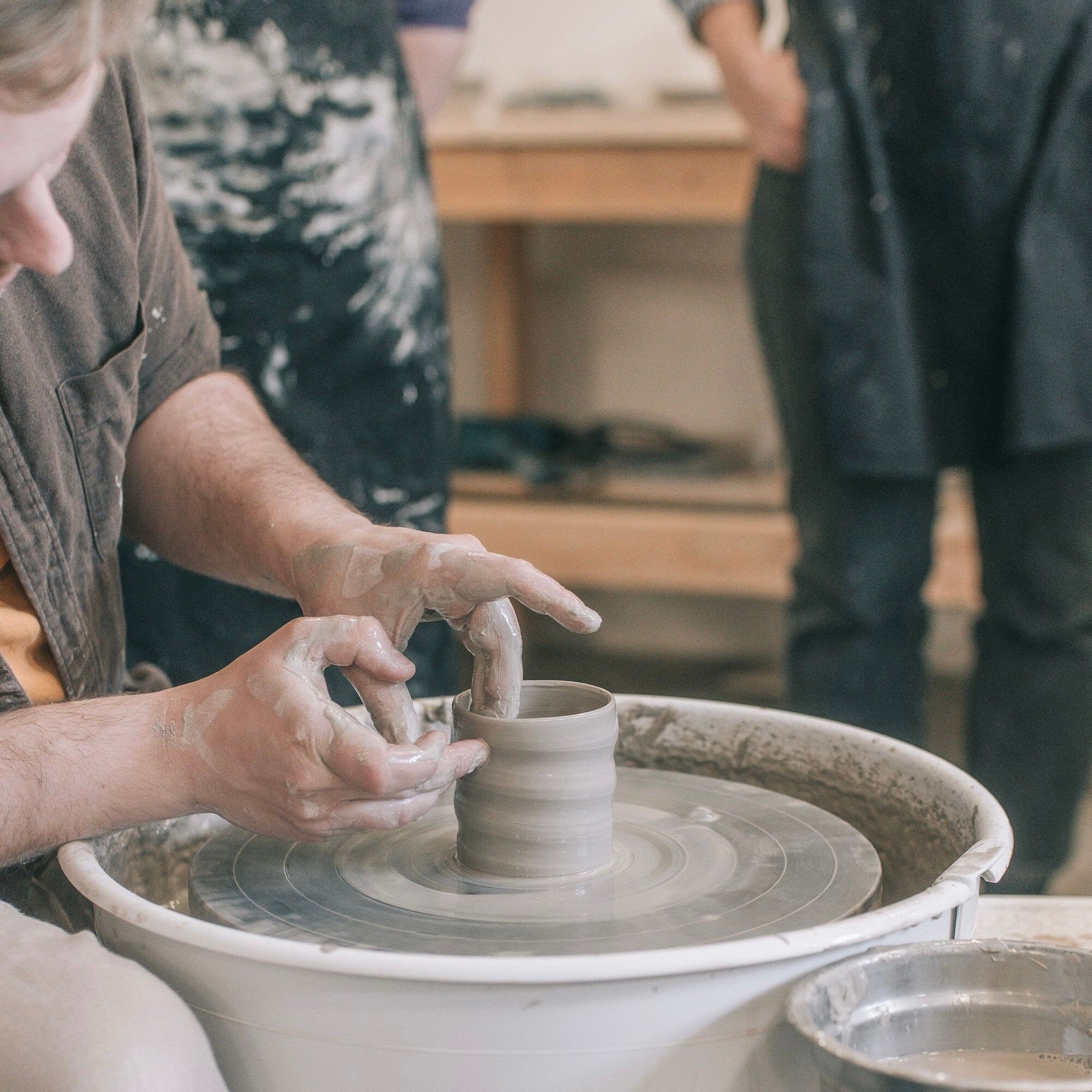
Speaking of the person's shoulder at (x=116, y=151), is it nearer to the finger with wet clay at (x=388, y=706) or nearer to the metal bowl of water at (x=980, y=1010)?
the finger with wet clay at (x=388, y=706)

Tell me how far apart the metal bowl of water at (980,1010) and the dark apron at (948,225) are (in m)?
1.02

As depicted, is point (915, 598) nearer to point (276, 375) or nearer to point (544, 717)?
point (276, 375)

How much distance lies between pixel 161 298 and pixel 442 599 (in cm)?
35

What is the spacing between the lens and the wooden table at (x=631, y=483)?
2611mm

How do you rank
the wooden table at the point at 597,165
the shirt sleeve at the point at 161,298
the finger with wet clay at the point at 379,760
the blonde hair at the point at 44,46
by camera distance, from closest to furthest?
the blonde hair at the point at 44,46 < the finger with wet clay at the point at 379,760 < the shirt sleeve at the point at 161,298 < the wooden table at the point at 597,165

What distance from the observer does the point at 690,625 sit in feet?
10.7

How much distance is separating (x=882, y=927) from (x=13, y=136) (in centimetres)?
51

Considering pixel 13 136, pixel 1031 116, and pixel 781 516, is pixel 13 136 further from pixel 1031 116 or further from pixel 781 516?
pixel 781 516

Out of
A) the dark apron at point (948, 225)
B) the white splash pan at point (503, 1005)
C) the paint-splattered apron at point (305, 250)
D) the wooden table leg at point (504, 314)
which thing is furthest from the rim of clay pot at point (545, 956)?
the wooden table leg at point (504, 314)

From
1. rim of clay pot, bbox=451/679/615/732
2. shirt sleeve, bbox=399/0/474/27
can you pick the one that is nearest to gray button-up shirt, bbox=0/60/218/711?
rim of clay pot, bbox=451/679/615/732

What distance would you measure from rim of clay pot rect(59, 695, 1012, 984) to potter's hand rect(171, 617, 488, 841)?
80 millimetres

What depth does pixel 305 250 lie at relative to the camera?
1.35 m

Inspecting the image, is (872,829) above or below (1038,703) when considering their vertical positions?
above

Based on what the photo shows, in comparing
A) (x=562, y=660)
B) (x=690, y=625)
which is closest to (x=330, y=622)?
(x=562, y=660)
